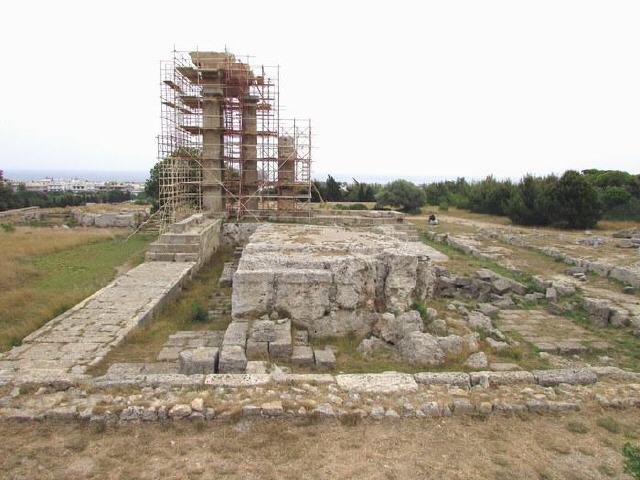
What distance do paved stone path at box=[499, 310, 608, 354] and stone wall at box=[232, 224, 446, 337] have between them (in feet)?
6.70

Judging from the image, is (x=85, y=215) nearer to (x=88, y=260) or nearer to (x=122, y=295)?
(x=88, y=260)

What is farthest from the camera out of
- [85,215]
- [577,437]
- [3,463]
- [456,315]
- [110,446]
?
[85,215]

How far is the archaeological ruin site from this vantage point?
15.7 ft

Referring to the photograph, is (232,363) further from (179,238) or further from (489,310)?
(179,238)

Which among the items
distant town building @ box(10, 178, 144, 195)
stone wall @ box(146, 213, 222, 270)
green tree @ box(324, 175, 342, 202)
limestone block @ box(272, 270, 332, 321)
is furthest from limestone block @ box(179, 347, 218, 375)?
distant town building @ box(10, 178, 144, 195)

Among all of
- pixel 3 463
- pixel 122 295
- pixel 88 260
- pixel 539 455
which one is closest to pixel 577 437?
pixel 539 455

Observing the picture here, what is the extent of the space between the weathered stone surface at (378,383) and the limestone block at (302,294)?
2045 mm

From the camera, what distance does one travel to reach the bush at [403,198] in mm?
32469

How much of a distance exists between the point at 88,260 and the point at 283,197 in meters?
7.70

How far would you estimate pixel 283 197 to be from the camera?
18609mm

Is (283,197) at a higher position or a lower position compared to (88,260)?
higher

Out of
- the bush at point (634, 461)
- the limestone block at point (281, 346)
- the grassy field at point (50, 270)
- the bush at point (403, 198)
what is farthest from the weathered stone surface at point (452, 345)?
the bush at point (403, 198)

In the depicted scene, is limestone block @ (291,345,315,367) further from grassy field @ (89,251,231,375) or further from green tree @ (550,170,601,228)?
green tree @ (550,170,601,228)

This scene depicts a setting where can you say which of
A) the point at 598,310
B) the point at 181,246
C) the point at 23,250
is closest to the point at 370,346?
the point at 598,310
